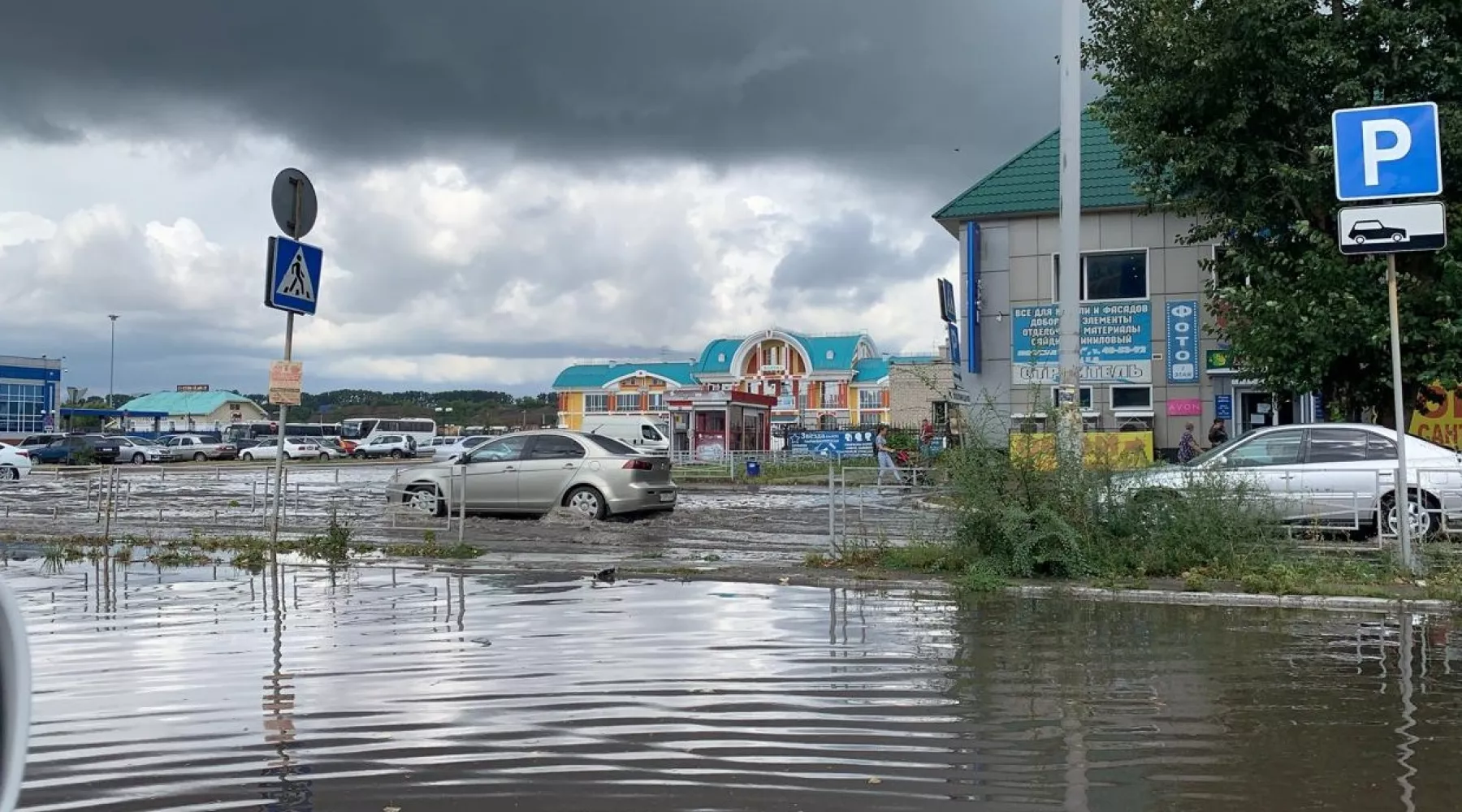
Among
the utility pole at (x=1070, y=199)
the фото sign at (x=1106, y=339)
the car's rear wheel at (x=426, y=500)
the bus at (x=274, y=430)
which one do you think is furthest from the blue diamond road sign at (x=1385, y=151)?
the bus at (x=274, y=430)

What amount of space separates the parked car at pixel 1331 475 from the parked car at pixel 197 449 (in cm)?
6079

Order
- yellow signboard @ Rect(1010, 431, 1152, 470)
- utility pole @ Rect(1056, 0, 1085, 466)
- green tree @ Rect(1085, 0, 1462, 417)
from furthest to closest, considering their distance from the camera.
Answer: green tree @ Rect(1085, 0, 1462, 417)
utility pole @ Rect(1056, 0, 1085, 466)
yellow signboard @ Rect(1010, 431, 1152, 470)

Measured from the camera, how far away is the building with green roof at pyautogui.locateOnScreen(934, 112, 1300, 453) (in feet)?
89.5

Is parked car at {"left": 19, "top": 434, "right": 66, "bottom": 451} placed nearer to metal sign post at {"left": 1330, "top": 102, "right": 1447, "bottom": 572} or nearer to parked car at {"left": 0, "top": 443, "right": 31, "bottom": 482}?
parked car at {"left": 0, "top": 443, "right": 31, "bottom": 482}

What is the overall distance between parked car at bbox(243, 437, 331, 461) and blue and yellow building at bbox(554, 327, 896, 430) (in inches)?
1272

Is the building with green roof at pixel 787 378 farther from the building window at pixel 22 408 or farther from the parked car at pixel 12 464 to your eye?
the parked car at pixel 12 464

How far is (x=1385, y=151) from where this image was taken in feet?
37.0

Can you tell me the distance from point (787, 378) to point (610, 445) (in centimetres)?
8391

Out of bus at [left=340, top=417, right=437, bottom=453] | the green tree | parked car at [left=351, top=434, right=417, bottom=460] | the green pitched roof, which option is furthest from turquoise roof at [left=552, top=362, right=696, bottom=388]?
the green tree

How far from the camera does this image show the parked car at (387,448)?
233 ft

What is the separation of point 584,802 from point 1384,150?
10.4 m

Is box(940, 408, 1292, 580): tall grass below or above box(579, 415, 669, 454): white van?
below

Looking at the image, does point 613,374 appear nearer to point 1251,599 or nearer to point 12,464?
point 12,464

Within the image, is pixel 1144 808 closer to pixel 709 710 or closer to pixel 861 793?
pixel 861 793
